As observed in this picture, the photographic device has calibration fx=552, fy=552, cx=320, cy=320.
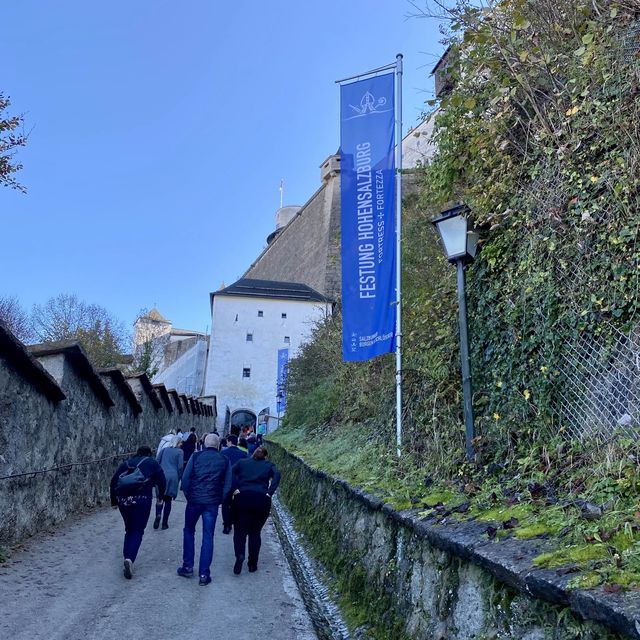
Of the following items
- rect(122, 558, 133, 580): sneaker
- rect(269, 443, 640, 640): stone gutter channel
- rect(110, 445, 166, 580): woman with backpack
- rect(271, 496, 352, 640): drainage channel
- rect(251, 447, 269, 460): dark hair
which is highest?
rect(251, 447, 269, 460): dark hair

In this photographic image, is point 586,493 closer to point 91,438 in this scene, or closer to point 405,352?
point 405,352

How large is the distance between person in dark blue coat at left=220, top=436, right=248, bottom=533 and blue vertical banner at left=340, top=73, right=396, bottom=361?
2578mm

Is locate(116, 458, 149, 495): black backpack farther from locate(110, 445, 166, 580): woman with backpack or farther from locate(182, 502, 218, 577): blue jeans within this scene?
locate(182, 502, 218, 577): blue jeans

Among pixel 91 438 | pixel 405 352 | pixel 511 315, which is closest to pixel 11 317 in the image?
pixel 91 438

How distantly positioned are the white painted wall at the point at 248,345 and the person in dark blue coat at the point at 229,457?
38.6 m

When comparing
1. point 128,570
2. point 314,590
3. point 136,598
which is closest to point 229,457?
point 128,570

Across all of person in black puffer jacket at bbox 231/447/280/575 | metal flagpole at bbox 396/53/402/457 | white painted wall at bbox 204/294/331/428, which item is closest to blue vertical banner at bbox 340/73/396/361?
metal flagpole at bbox 396/53/402/457

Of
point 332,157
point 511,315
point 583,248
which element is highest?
point 332,157

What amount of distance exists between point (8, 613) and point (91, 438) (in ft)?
21.1

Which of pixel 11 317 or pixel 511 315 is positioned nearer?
pixel 511 315

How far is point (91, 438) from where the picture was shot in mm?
10891

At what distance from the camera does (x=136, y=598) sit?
5.44 metres

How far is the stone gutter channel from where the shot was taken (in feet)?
6.42

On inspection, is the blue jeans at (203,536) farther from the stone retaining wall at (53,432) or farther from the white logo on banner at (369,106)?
the white logo on banner at (369,106)
